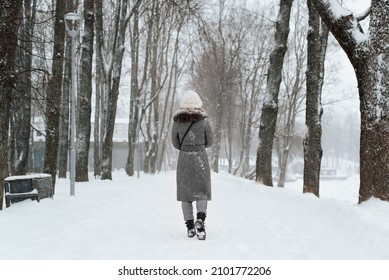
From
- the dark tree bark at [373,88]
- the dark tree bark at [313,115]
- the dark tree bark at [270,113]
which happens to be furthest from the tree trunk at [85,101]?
the dark tree bark at [373,88]

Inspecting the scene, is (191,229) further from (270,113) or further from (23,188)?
(270,113)

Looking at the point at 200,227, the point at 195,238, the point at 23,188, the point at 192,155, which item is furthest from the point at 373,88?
the point at 23,188

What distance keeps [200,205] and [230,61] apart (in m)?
27.8

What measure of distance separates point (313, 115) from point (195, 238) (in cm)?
682

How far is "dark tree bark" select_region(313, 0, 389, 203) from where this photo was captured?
7.16 meters

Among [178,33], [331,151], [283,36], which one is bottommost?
[331,151]

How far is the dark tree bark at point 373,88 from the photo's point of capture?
Result: 7156 mm

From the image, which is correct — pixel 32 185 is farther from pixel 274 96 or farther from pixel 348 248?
pixel 274 96

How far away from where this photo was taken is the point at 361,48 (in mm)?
7457

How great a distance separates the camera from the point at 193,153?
626 centimetres

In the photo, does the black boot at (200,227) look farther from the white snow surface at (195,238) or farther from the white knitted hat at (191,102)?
the white knitted hat at (191,102)

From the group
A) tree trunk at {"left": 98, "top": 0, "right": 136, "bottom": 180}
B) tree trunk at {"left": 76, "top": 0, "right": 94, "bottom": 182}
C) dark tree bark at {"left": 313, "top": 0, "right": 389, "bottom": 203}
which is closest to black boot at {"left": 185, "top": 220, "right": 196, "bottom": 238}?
dark tree bark at {"left": 313, "top": 0, "right": 389, "bottom": 203}

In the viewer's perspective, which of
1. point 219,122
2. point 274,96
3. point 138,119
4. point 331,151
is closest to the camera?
point 274,96
